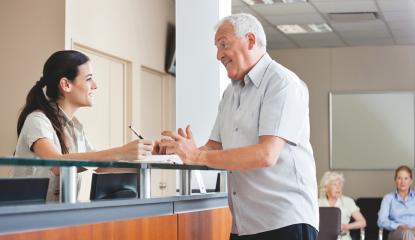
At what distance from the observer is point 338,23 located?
6.50 metres

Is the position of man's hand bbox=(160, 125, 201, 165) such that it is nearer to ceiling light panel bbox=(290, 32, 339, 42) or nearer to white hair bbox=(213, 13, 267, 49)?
white hair bbox=(213, 13, 267, 49)

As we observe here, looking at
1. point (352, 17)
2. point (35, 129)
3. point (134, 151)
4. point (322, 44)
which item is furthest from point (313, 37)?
point (134, 151)

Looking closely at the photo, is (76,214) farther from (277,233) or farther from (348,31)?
(348,31)

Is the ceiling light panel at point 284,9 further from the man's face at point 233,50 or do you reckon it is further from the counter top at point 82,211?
the counter top at point 82,211

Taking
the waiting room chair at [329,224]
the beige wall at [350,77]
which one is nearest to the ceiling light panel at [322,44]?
the beige wall at [350,77]

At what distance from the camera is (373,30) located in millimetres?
6844

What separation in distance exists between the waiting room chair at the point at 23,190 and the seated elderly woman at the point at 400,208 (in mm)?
5137

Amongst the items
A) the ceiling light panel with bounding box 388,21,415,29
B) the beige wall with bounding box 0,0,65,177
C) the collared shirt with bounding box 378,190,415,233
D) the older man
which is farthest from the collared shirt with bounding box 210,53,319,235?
the ceiling light panel with bounding box 388,21,415,29

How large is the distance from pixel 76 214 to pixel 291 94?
82 centimetres

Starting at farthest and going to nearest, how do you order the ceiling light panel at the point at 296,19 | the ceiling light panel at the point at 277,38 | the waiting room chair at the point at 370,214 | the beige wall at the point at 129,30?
the ceiling light panel at the point at 277,38 < the ceiling light panel at the point at 296,19 < the waiting room chair at the point at 370,214 < the beige wall at the point at 129,30

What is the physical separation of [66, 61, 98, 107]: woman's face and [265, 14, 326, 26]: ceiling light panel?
14.3 feet

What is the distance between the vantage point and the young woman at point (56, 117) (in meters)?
1.97

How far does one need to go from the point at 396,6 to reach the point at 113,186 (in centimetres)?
522

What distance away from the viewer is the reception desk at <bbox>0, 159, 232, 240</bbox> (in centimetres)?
117
